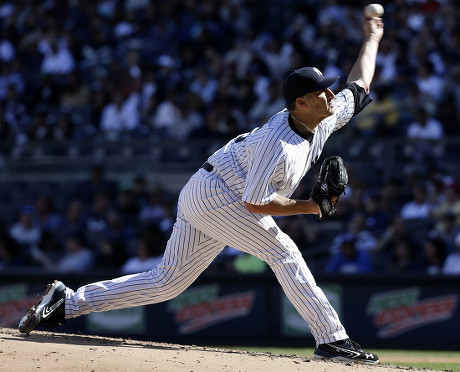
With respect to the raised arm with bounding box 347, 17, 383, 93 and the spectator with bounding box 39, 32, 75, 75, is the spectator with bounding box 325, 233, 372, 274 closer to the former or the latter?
the raised arm with bounding box 347, 17, 383, 93

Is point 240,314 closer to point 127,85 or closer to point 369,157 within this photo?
point 369,157

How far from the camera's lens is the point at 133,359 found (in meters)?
4.61

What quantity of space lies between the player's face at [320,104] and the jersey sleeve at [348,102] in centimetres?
28

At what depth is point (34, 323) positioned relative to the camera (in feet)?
17.3

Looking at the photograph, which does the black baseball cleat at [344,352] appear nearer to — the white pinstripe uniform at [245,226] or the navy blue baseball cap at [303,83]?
the white pinstripe uniform at [245,226]

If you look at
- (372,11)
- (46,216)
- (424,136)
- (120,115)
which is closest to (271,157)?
(372,11)

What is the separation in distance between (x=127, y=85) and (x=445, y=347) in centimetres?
657

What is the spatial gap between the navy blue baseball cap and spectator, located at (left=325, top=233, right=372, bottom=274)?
4734 millimetres

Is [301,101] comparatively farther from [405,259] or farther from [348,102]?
[405,259]

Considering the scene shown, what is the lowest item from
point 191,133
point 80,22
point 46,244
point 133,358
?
point 133,358

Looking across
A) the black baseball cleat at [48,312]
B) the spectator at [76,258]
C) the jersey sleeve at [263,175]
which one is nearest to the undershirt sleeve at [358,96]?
the jersey sleeve at [263,175]

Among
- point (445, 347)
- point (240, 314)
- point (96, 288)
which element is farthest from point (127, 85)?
point (96, 288)

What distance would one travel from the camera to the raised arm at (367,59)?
18.1 ft

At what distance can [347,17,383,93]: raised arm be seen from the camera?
5.53 m
